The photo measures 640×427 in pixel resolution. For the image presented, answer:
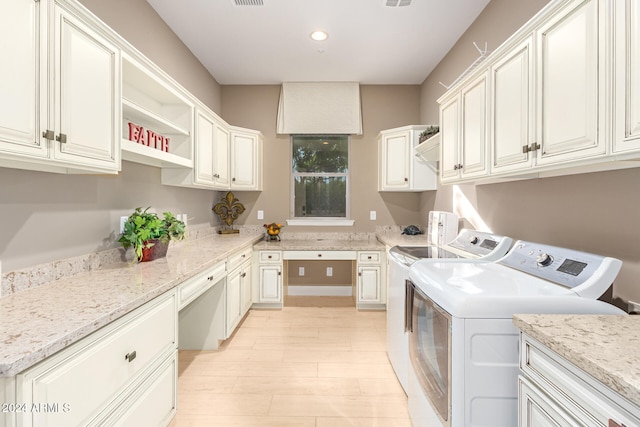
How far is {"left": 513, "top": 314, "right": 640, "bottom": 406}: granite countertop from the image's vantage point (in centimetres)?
72

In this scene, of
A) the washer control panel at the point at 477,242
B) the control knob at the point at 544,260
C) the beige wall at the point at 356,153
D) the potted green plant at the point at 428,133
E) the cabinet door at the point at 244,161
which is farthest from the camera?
the beige wall at the point at 356,153

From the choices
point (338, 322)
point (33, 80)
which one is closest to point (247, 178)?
point (338, 322)

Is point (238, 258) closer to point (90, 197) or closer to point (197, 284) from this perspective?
point (197, 284)

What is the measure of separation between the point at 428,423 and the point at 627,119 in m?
1.49

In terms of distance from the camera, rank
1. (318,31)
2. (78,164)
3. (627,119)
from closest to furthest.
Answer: (627,119), (78,164), (318,31)

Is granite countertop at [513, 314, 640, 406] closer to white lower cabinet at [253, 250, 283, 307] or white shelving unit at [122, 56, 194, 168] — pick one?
white shelving unit at [122, 56, 194, 168]

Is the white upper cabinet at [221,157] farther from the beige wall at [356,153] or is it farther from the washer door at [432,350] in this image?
the washer door at [432,350]

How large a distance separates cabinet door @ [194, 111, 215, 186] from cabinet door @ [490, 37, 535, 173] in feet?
7.38

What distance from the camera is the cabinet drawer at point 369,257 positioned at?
3.61 meters

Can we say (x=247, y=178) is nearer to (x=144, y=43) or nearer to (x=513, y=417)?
(x=144, y=43)

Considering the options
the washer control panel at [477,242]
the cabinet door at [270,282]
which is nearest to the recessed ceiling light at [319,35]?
the washer control panel at [477,242]

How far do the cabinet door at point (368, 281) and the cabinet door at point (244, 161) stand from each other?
1.67 meters

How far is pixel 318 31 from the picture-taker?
2.90m

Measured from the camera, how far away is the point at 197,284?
203cm
